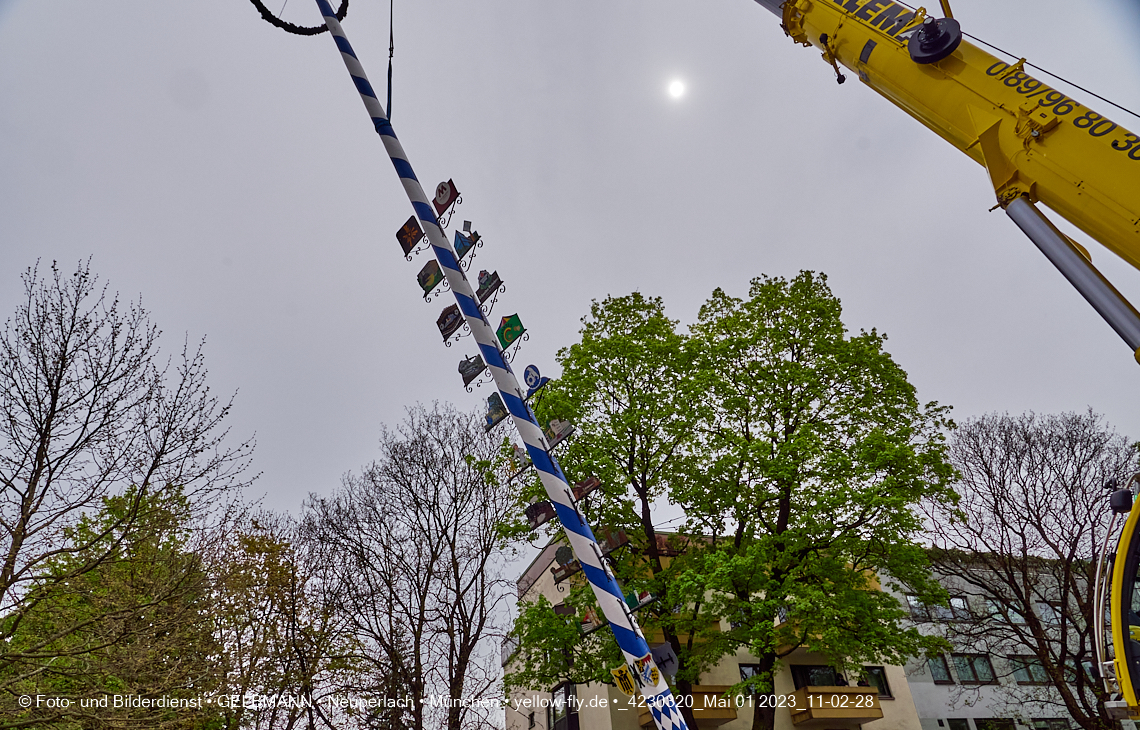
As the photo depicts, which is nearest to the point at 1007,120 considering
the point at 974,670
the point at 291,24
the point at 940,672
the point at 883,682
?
the point at 291,24

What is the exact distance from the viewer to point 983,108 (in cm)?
681

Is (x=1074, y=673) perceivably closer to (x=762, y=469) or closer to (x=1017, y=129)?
(x=762, y=469)

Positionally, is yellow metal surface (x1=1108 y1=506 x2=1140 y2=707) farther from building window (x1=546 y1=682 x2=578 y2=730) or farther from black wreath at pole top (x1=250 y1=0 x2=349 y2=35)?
building window (x1=546 y1=682 x2=578 y2=730)

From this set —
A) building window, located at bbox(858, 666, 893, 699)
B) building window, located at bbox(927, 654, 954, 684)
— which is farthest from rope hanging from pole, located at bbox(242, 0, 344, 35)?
building window, located at bbox(927, 654, 954, 684)

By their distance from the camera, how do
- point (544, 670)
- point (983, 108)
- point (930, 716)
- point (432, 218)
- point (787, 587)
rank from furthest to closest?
point (930, 716), point (544, 670), point (787, 587), point (432, 218), point (983, 108)

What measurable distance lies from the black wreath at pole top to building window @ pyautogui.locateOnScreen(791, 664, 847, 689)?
25133 millimetres

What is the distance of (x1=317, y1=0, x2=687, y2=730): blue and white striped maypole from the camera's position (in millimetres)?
6625

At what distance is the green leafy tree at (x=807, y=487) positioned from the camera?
540 inches

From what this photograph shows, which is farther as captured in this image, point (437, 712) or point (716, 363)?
point (437, 712)

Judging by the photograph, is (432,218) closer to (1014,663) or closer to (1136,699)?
(1136,699)

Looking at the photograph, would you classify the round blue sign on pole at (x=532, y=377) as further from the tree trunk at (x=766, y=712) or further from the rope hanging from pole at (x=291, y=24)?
the tree trunk at (x=766, y=712)

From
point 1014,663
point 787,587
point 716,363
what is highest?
point 716,363

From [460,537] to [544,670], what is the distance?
17.8 feet

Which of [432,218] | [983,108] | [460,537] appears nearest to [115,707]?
[432,218]
